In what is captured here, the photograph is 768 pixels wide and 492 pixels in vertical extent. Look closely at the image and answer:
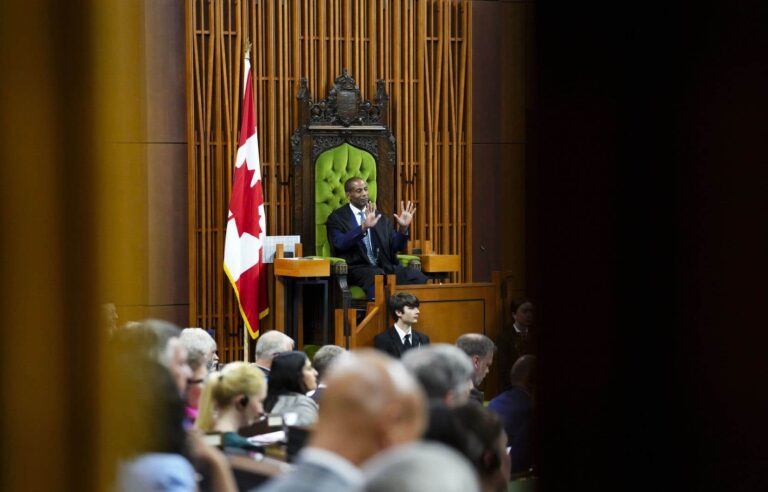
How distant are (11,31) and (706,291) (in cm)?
59

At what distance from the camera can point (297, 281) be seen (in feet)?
19.5

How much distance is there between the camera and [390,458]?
0.75 m

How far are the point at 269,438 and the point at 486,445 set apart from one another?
0.19 meters

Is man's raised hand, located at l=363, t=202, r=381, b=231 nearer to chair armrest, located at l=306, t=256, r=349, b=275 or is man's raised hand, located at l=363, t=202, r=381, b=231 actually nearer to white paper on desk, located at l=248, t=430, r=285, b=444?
chair armrest, located at l=306, t=256, r=349, b=275

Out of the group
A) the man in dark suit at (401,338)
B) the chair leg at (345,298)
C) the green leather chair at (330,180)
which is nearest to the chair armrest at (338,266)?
the chair leg at (345,298)

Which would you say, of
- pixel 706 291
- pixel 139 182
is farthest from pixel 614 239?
pixel 139 182

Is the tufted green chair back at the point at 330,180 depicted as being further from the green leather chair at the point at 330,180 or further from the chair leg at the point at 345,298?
the chair leg at the point at 345,298

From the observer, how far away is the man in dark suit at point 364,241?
5.81 metres

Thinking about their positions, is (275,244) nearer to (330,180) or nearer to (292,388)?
(330,180)

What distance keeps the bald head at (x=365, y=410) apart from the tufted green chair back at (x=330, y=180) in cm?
569

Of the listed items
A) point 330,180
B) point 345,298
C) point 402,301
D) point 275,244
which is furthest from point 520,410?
point 330,180

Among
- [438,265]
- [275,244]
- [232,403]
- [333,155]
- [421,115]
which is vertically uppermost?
[421,115]

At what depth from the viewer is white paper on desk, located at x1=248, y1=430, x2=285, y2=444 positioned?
0.94 meters

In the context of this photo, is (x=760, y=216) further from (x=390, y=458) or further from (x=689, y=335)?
(x=390, y=458)
